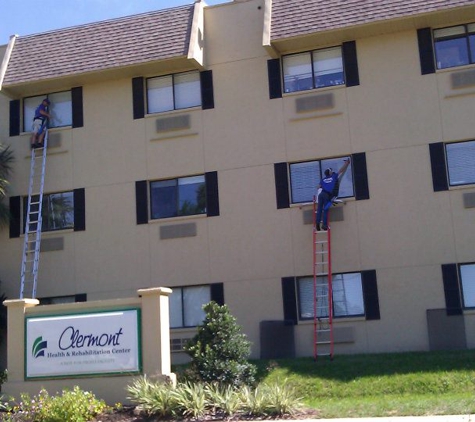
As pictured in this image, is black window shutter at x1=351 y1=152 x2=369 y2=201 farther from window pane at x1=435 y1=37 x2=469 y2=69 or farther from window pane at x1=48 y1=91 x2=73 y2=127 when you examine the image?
Result: window pane at x1=48 y1=91 x2=73 y2=127

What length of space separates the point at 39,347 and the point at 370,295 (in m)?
8.98

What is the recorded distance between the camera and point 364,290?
21.2 metres

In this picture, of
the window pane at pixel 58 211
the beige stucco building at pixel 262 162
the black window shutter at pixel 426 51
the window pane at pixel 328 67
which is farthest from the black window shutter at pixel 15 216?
the black window shutter at pixel 426 51

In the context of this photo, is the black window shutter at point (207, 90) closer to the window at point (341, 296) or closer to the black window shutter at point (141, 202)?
the black window shutter at point (141, 202)

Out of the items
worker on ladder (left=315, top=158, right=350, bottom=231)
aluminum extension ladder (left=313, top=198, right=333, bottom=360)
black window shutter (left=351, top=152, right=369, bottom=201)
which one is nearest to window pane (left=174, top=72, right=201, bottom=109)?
worker on ladder (left=315, top=158, right=350, bottom=231)

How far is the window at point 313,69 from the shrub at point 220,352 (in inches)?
339

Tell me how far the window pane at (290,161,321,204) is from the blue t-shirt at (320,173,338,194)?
0.95 m

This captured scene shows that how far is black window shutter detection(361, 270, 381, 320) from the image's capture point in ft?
68.9

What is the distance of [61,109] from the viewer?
1000 inches

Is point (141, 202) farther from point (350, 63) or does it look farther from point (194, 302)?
point (350, 63)

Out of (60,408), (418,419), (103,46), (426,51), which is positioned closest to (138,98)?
(103,46)

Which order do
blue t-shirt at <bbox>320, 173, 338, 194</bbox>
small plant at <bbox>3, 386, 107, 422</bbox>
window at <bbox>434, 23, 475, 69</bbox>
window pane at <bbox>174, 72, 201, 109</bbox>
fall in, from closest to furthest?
small plant at <bbox>3, 386, 107, 422</bbox>
blue t-shirt at <bbox>320, 173, 338, 194</bbox>
window at <bbox>434, 23, 475, 69</bbox>
window pane at <bbox>174, 72, 201, 109</bbox>

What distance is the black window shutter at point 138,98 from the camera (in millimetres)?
24191

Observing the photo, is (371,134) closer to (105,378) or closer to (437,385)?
(437,385)
